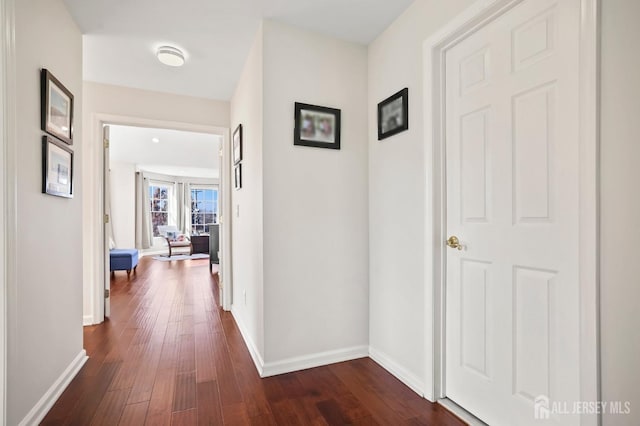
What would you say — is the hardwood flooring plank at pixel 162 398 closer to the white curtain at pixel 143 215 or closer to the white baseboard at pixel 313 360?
the white baseboard at pixel 313 360

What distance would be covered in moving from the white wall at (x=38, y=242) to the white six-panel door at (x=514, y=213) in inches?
85.0

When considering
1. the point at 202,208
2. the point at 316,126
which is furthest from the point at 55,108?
the point at 202,208

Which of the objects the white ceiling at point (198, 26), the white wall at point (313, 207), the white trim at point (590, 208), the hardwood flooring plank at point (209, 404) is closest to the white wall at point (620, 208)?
the white trim at point (590, 208)

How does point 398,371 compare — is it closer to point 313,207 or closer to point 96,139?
point 313,207

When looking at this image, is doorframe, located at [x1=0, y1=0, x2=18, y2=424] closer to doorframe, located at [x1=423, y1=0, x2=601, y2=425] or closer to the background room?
doorframe, located at [x1=423, y1=0, x2=601, y2=425]

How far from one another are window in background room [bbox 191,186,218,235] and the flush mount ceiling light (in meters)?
7.58

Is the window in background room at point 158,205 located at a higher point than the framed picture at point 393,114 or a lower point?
lower

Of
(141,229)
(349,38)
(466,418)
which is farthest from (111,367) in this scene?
(141,229)

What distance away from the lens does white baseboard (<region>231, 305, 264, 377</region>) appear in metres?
2.07

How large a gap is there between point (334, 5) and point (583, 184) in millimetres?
1692

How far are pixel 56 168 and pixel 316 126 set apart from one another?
1.61 metres

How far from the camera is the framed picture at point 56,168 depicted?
1671mm

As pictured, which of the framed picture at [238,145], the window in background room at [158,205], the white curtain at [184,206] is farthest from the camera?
the white curtain at [184,206]

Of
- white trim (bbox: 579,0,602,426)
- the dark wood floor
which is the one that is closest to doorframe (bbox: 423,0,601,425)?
white trim (bbox: 579,0,602,426)
